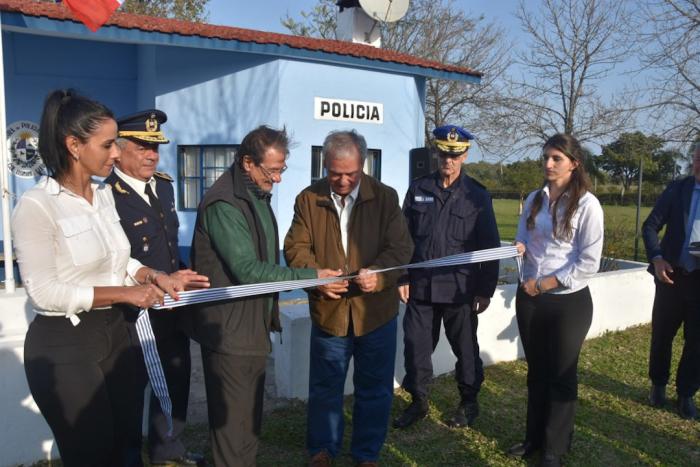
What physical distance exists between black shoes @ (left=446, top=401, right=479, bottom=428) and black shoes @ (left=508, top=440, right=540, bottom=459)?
0.47 m

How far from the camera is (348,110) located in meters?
10.1

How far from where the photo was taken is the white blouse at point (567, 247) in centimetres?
326

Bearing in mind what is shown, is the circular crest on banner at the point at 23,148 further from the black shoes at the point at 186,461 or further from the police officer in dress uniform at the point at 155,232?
the black shoes at the point at 186,461

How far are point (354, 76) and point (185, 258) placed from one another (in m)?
4.34

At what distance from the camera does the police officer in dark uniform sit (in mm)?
4004

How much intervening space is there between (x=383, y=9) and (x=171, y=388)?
9.62 m

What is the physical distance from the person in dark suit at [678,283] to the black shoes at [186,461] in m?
3.55

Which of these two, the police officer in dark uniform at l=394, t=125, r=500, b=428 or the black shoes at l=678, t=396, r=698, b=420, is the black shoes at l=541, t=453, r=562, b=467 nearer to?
the police officer in dark uniform at l=394, t=125, r=500, b=428

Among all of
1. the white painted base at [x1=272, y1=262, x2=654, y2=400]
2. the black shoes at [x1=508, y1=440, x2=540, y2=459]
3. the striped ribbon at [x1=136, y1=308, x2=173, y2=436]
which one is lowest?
the black shoes at [x1=508, y1=440, x2=540, y2=459]

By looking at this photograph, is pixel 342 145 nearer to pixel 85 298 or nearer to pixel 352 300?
pixel 352 300

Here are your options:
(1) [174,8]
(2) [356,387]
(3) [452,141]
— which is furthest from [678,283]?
(1) [174,8]

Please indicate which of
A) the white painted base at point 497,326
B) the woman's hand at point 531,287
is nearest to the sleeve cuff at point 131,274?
the white painted base at point 497,326

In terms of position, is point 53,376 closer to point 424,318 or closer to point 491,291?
point 424,318

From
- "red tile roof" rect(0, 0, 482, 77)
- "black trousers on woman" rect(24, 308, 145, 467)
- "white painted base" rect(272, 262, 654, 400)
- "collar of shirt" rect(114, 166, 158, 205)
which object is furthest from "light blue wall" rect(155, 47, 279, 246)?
"black trousers on woman" rect(24, 308, 145, 467)
